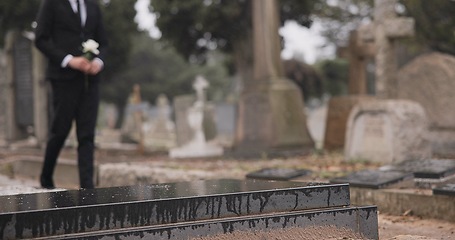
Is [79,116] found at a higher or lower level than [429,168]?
higher

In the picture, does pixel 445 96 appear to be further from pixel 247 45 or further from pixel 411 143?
pixel 247 45

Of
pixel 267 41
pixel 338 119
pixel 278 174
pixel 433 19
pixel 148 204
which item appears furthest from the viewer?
pixel 433 19

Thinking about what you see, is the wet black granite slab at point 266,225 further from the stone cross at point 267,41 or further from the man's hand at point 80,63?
the stone cross at point 267,41

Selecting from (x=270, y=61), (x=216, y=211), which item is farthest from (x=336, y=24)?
(x=216, y=211)

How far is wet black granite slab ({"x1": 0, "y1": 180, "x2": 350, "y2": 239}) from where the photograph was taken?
2.51 m

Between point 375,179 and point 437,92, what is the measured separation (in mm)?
6545

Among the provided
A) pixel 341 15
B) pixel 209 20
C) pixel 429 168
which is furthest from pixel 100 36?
pixel 341 15

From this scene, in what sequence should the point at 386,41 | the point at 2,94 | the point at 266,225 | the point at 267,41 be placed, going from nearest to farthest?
the point at 266,225 → the point at 386,41 → the point at 267,41 → the point at 2,94

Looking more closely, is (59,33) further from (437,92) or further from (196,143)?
(196,143)

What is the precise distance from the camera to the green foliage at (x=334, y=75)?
93.3 feet

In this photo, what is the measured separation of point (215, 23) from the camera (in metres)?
17.2

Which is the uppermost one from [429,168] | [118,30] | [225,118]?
[118,30]

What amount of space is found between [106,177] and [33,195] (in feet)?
12.4

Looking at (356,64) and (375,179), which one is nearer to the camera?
(375,179)
